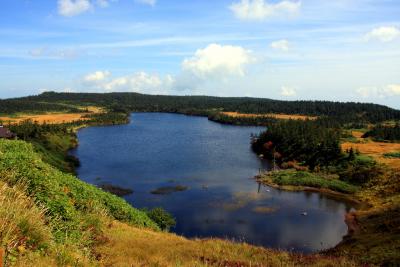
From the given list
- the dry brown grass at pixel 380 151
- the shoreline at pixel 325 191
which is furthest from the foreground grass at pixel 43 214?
the dry brown grass at pixel 380 151

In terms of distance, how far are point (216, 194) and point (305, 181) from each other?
1846 centimetres

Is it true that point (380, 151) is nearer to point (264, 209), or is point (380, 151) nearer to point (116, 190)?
point (264, 209)

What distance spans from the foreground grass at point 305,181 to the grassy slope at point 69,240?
184 feet

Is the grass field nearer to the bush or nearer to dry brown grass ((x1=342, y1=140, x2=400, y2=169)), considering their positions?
dry brown grass ((x1=342, y1=140, x2=400, y2=169))

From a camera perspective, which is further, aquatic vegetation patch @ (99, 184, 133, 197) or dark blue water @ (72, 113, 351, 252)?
aquatic vegetation patch @ (99, 184, 133, 197)

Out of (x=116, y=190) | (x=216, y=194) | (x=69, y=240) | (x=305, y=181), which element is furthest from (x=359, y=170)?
(x=69, y=240)

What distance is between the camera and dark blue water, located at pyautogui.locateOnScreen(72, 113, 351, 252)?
4916cm

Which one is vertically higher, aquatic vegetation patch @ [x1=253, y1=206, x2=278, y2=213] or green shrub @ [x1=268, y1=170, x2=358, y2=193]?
green shrub @ [x1=268, y1=170, x2=358, y2=193]

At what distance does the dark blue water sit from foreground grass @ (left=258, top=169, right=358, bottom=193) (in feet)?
13.1

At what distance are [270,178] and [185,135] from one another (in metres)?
75.5

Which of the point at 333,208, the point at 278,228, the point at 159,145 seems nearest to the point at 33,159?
the point at 278,228

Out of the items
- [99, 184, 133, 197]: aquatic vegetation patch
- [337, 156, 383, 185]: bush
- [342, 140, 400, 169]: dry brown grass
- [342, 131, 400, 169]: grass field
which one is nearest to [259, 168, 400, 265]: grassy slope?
[337, 156, 383, 185]: bush

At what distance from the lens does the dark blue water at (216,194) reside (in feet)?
161

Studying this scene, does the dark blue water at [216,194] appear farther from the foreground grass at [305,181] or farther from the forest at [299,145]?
the forest at [299,145]
